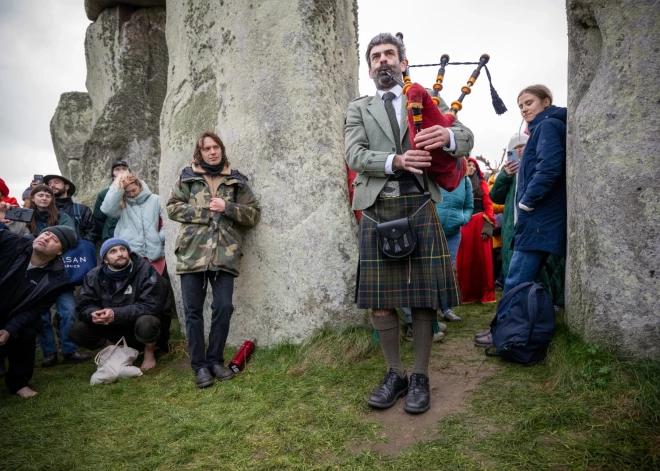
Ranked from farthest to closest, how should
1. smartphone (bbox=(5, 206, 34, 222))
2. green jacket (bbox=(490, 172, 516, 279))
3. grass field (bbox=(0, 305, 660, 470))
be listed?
smartphone (bbox=(5, 206, 34, 222)) < green jacket (bbox=(490, 172, 516, 279)) < grass field (bbox=(0, 305, 660, 470))

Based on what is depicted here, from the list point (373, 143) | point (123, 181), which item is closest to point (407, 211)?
point (373, 143)

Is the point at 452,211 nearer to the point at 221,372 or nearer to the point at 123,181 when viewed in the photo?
the point at 221,372

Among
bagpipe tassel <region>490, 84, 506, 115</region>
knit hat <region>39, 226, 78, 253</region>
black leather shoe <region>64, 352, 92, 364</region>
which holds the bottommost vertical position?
black leather shoe <region>64, 352, 92, 364</region>

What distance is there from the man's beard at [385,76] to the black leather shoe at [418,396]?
6.23 ft

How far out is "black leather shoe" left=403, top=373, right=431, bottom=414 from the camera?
2.80 metres

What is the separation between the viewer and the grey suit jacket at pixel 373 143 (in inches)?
114

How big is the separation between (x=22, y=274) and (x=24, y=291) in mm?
167

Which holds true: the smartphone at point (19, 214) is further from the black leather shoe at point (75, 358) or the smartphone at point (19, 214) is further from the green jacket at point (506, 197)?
the green jacket at point (506, 197)

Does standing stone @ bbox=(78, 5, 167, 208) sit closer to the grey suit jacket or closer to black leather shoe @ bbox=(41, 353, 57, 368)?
black leather shoe @ bbox=(41, 353, 57, 368)

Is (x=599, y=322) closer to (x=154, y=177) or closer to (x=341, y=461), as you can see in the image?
(x=341, y=461)

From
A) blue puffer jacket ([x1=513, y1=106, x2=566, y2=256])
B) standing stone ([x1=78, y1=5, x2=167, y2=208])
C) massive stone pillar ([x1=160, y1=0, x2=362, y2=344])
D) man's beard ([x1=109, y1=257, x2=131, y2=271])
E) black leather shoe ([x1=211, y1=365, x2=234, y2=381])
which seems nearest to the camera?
blue puffer jacket ([x1=513, y1=106, x2=566, y2=256])

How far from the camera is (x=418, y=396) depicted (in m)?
2.84

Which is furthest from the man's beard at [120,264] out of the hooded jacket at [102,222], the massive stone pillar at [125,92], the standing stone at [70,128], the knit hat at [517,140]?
the standing stone at [70,128]

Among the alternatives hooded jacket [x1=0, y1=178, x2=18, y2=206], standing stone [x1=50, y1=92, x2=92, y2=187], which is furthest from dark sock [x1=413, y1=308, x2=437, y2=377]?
standing stone [x1=50, y1=92, x2=92, y2=187]
